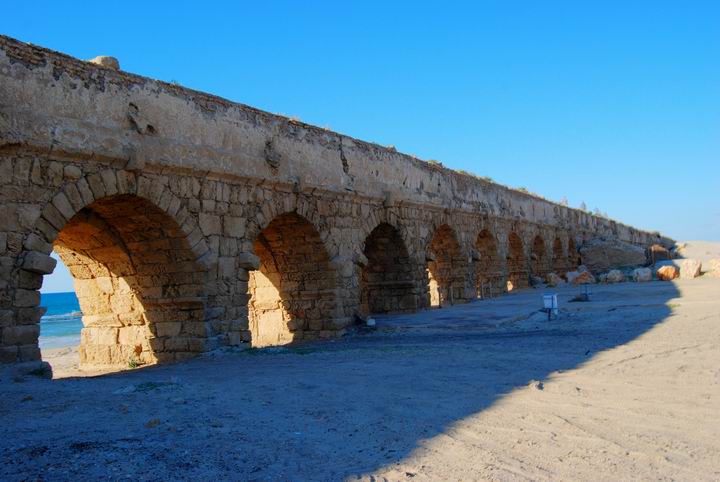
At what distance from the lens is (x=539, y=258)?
2262cm

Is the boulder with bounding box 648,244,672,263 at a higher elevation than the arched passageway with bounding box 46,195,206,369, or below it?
higher

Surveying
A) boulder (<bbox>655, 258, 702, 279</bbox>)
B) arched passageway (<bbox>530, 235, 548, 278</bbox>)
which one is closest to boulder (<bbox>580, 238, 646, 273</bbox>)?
arched passageway (<bbox>530, 235, 548, 278</bbox>)

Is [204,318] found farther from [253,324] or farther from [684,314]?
[684,314]

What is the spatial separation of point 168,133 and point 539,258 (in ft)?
56.8

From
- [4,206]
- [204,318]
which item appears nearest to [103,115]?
[4,206]

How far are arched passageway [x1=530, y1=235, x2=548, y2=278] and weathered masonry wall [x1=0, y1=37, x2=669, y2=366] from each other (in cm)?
907

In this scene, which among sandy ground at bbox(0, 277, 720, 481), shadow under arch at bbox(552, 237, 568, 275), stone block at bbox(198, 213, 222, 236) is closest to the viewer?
sandy ground at bbox(0, 277, 720, 481)

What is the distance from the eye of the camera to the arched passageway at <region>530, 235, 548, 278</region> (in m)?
22.1

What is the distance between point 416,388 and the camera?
5102mm

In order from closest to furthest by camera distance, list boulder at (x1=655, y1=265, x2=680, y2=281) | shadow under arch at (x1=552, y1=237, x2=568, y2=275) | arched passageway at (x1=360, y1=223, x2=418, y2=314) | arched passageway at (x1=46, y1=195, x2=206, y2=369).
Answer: arched passageway at (x1=46, y1=195, x2=206, y2=369), arched passageway at (x1=360, y1=223, x2=418, y2=314), boulder at (x1=655, y1=265, x2=680, y2=281), shadow under arch at (x1=552, y1=237, x2=568, y2=275)

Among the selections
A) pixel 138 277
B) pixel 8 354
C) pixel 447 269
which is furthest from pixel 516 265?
pixel 8 354

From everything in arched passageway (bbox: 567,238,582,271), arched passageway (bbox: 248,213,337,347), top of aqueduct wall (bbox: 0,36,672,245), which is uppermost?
top of aqueduct wall (bbox: 0,36,672,245)

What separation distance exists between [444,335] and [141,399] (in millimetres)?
5443

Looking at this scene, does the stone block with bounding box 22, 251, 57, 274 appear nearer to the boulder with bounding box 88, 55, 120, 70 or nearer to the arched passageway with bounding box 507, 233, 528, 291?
the boulder with bounding box 88, 55, 120, 70
